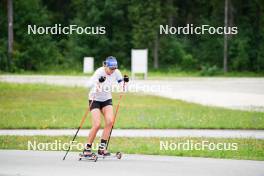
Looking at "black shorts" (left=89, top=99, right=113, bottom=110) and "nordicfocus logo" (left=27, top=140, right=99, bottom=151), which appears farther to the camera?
"nordicfocus logo" (left=27, top=140, right=99, bottom=151)

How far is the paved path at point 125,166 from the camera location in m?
11.1

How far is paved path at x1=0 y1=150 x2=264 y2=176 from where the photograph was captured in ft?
36.5

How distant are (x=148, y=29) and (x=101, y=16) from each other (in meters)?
3.72

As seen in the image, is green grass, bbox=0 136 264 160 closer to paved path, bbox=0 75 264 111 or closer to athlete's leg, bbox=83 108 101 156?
athlete's leg, bbox=83 108 101 156

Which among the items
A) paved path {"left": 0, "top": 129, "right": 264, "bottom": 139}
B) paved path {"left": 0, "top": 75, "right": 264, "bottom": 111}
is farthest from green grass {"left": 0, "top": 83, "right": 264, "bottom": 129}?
paved path {"left": 0, "top": 75, "right": 264, "bottom": 111}

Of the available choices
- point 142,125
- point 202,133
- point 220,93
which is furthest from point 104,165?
point 220,93

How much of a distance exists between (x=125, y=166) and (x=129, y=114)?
10.2m

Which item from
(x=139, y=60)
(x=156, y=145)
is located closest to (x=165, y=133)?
(x=156, y=145)

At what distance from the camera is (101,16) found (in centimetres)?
5809

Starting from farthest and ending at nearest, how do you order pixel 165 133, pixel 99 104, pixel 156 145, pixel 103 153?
pixel 165 133 → pixel 156 145 → pixel 103 153 → pixel 99 104

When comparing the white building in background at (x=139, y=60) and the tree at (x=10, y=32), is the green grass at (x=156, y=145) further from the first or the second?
the tree at (x=10, y=32)

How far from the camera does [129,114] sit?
2208 centimetres

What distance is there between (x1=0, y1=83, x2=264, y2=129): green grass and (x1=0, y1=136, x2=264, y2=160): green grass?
250cm

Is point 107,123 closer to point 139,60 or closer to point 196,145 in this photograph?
point 196,145
